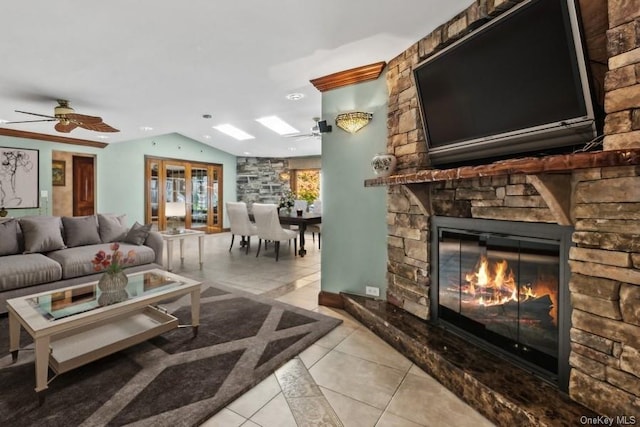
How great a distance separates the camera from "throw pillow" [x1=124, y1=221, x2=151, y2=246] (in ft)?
13.0

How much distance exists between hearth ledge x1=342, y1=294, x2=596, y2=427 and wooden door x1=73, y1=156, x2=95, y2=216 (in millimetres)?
7063

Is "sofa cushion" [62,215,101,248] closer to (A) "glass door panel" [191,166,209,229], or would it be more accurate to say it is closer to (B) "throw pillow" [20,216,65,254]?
(B) "throw pillow" [20,216,65,254]

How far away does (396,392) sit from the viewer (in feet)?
5.82

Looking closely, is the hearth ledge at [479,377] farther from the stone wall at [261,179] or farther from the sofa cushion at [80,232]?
the stone wall at [261,179]

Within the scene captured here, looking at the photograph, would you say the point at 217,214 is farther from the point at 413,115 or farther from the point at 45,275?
the point at 413,115

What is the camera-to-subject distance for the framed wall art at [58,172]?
6262mm

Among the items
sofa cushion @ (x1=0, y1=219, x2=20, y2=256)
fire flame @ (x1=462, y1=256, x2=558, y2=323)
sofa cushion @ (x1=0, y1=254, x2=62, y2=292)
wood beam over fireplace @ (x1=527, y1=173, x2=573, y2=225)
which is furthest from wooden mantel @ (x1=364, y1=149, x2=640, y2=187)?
sofa cushion @ (x1=0, y1=219, x2=20, y2=256)

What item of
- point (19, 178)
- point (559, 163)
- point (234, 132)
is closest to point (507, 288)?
point (559, 163)

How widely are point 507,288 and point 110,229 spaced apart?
14.5 feet

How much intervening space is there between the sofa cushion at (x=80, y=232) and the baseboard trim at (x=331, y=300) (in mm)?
2935

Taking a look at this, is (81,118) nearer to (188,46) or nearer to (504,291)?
(188,46)

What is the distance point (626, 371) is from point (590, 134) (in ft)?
3.22

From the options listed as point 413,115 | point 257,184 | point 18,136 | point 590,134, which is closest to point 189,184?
point 257,184

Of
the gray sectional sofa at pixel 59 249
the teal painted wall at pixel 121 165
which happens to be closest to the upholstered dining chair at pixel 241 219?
the gray sectional sofa at pixel 59 249
